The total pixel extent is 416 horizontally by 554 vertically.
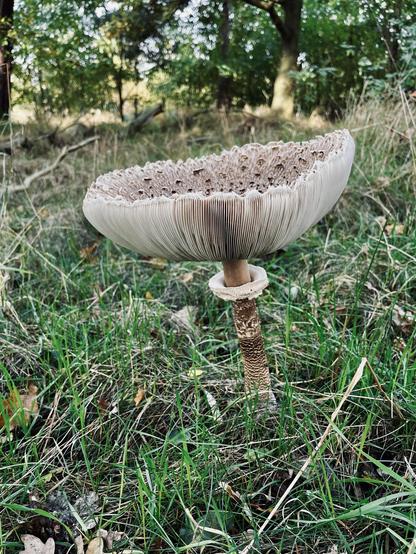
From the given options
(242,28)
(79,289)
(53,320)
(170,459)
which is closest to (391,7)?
(79,289)

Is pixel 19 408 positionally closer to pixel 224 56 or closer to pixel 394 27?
pixel 394 27

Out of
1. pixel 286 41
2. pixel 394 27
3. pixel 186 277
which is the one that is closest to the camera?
pixel 186 277

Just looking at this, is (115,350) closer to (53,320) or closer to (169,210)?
(53,320)

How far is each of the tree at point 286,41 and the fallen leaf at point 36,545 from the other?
950 centimetres

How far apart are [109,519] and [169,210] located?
104 centimetres

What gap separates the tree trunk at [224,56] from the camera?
35.4 feet

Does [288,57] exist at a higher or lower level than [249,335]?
higher

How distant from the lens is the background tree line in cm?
888

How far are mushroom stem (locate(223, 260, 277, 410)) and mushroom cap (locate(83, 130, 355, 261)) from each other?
118 mm

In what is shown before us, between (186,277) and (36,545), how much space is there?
1.96 meters

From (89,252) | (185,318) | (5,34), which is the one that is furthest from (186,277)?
(5,34)

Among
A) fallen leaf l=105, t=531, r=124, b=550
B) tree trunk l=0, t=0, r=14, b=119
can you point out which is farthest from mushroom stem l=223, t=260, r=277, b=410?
tree trunk l=0, t=0, r=14, b=119

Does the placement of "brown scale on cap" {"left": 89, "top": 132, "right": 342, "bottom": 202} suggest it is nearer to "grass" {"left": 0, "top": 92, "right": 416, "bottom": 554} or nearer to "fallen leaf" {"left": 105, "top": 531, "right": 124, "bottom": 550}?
"grass" {"left": 0, "top": 92, "right": 416, "bottom": 554}

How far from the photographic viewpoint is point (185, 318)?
2701mm
